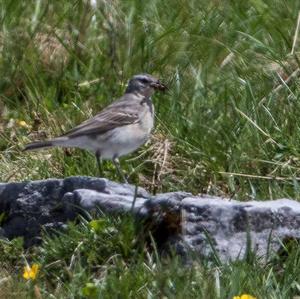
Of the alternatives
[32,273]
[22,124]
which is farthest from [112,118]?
[32,273]

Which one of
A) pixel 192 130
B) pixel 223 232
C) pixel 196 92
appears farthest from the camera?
pixel 196 92

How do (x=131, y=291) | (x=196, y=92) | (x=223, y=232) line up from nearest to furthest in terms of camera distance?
(x=131, y=291), (x=223, y=232), (x=196, y=92)

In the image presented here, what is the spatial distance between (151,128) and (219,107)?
545mm

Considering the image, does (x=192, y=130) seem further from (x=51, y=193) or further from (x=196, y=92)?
(x=51, y=193)

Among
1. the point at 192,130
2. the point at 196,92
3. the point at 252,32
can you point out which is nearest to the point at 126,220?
the point at 192,130

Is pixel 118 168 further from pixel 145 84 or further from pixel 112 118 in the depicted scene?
pixel 145 84

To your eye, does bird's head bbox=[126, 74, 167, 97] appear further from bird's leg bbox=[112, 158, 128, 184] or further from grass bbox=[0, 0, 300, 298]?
bird's leg bbox=[112, 158, 128, 184]

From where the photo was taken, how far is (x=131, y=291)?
6.09 meters

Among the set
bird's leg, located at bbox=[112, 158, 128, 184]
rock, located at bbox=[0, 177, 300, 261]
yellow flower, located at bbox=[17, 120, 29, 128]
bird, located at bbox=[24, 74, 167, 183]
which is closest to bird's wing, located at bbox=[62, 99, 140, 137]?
bird, located at bbox=[24, 74, 167, 183]

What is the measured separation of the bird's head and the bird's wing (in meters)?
0.13

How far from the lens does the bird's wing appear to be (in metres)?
8.75

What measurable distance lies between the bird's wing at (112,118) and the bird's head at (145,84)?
5.2 inches

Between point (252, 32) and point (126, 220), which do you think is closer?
point (126, 220)

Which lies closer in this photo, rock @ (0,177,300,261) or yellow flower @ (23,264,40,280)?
yellow flower @ (23,264,40,280)
